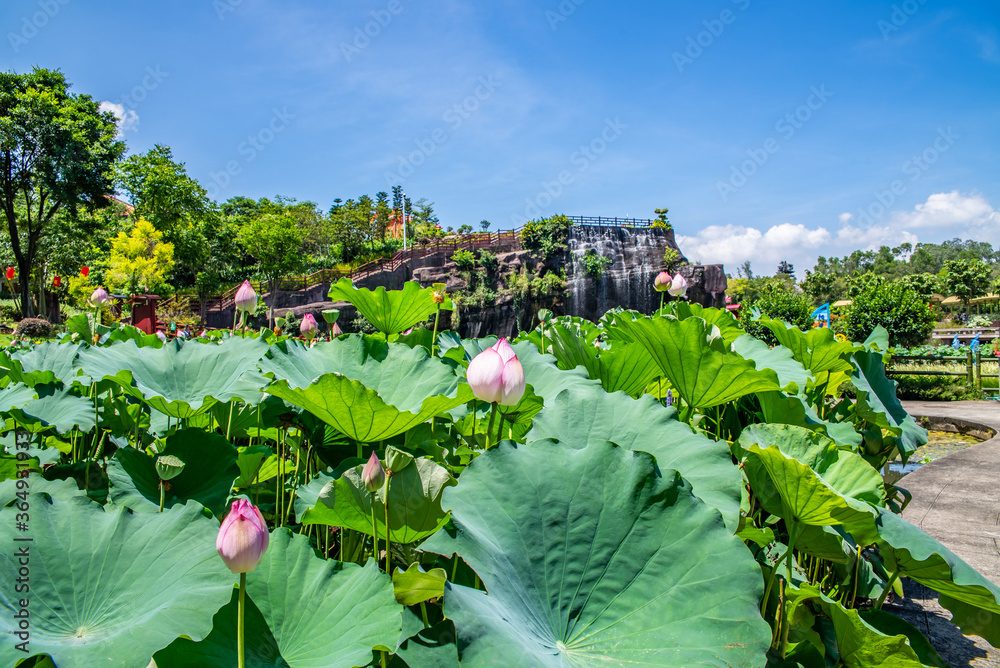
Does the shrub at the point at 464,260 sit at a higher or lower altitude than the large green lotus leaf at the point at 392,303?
higher

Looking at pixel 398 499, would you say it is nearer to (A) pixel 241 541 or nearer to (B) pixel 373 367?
(A) pixel 241 541

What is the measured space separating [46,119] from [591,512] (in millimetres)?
21080

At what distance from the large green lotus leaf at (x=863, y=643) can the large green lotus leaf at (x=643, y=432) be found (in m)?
0.22

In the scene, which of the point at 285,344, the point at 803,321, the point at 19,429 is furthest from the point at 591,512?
the point at 803,321

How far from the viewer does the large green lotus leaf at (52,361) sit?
4.36ft

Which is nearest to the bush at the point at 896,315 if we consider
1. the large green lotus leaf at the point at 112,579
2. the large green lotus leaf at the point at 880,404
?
the large green lotus leaf at the point at 880,404

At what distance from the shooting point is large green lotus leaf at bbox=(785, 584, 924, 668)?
29.2 inches

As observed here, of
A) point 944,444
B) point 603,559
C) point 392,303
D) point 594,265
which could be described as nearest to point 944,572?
point 603,559

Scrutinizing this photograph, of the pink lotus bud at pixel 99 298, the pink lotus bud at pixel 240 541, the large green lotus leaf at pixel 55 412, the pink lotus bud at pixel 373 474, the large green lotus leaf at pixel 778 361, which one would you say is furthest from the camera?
the pink lotus bud at pixel 99 298

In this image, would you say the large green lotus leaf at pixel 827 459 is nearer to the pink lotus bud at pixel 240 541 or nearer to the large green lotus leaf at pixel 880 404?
the large green lotus leaf at pixel 880 404

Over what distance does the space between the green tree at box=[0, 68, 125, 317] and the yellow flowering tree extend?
283cm

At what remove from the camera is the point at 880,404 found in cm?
157

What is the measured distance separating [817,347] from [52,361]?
227 cm

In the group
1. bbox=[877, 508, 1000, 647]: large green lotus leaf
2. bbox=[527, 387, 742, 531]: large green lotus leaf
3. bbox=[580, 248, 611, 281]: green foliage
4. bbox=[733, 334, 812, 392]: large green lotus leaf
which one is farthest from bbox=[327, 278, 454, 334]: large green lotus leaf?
bbox=[580, 248, 611, 281]: green foliage
